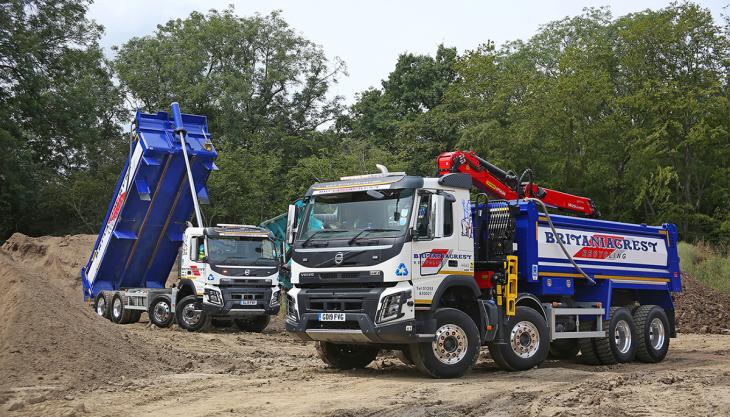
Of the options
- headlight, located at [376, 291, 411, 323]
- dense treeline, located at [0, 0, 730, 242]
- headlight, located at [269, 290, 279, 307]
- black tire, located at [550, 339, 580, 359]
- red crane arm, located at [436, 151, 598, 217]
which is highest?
dense treeline, located at [0, 0, 730, 242]

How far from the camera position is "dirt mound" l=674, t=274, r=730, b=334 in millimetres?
21828

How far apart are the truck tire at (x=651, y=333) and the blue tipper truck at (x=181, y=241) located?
29.1ft

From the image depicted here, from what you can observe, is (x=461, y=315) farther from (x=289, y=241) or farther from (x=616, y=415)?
(x=616, y=415)

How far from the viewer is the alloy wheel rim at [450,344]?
36.9 feet

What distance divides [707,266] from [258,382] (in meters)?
21.1

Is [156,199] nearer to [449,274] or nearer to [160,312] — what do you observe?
[160,312]

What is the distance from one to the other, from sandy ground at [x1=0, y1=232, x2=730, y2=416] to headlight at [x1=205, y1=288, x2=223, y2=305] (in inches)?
139

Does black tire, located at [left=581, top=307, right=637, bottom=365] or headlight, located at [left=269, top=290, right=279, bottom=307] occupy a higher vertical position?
headlight, located at [left=269, top=290, right=279, bottom=307]

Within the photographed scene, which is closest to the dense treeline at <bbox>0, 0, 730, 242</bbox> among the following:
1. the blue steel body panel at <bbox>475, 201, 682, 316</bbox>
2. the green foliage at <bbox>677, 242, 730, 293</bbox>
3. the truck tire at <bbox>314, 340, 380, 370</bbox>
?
the green foliage at <bbox>677, 242, 730, 293</bbox>

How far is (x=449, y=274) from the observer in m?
11.4

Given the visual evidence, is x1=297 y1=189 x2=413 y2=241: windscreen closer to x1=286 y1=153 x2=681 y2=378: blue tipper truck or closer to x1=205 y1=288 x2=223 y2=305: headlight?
x1=286 y1=153 x2=681 y2=378: blue tipper truck

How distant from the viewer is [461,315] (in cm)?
1140

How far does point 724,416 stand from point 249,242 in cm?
1364

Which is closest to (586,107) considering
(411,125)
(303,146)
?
(411,125)
